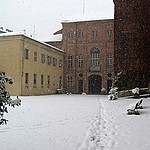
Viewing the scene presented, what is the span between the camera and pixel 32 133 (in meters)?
7.88

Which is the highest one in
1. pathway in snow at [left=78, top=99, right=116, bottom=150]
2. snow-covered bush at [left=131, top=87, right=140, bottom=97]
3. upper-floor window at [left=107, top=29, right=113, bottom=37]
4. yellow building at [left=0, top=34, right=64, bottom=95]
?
upper-floor window at [left=107, top=29, right=113, bottom=37]

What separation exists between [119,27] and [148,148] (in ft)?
77.1

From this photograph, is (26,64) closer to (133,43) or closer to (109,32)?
(133,43)

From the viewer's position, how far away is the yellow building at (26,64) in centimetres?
3212

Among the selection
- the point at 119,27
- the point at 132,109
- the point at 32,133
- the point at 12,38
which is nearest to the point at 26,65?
the point at 12,38

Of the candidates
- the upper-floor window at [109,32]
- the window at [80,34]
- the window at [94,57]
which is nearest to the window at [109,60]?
the window at [94,57]

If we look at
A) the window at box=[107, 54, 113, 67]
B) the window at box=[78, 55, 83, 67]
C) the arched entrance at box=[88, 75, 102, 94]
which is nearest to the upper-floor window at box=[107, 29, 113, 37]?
the window at box=[107, 54, 113, 67]

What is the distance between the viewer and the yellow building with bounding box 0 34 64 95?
32.1 metres

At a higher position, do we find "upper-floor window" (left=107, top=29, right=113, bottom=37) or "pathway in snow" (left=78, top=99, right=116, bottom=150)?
"upper-floor window" (left=107, top=29, right=113, bottom=37)

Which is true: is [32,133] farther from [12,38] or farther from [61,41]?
[61,41]

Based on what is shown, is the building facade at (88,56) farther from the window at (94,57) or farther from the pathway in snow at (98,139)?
the pathway in snow at (98,139)

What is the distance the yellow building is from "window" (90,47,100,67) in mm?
A: 7873

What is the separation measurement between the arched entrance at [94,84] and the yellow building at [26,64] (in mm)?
7489

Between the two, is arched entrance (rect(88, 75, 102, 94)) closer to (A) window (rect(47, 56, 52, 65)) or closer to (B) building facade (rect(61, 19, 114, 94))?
(B) building facade (rect(61, 19, 114, 94))
